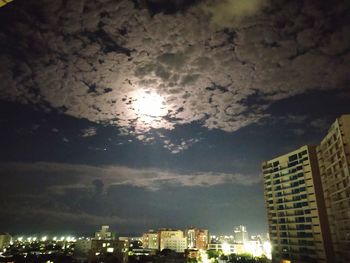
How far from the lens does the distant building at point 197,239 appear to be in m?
166

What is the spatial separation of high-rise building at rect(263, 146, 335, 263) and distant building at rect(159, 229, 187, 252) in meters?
94.0

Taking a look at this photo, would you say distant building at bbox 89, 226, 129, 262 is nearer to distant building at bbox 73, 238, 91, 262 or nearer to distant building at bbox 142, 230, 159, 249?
distant building at bbox 73, 238, 91, 262

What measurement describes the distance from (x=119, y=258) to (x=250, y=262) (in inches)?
1491

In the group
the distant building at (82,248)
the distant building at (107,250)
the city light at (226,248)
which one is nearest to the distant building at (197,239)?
the city light at (226,248)

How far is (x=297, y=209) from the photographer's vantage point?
64875 mm

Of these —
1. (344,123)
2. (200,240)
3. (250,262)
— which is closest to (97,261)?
(250,262)

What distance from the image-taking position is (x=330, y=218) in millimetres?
55219

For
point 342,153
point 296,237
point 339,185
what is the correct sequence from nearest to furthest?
point 342,153 < point 339,185 < point 296,237

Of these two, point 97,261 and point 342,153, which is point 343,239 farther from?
point 97,261

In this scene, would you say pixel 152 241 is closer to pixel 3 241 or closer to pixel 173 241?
pixel 173 241

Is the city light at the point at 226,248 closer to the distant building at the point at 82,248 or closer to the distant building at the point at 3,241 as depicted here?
the distant building at the point at 82,248

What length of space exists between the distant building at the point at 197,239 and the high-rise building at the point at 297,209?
103 m

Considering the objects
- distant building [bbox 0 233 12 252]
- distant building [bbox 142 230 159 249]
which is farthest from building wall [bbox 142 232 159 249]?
distant building [bbox 0 233 12 252]

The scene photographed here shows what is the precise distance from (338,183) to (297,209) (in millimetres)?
18423
